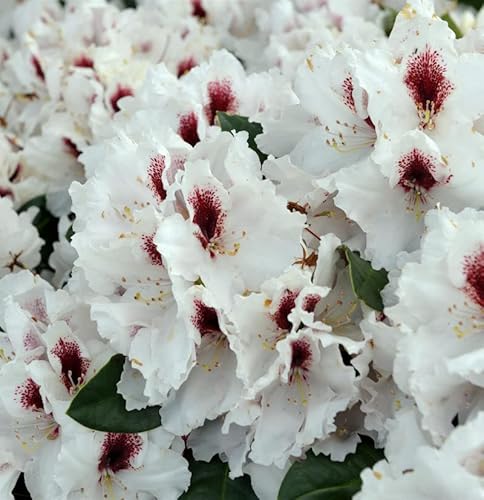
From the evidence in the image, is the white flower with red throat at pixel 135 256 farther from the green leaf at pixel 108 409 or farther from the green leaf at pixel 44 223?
the green leaf at pixel 44 223

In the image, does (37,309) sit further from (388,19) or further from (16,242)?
(388,19)

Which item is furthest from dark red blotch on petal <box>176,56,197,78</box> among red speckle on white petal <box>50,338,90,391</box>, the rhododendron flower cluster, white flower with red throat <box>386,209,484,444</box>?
white flower with red throat <box>386,209,484,444</box>

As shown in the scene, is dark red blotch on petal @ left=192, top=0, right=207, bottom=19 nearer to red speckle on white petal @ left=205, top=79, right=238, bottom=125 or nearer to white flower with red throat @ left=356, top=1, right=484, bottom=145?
red speckle on white petal @ left=205, top=79, right=238, bottom=125

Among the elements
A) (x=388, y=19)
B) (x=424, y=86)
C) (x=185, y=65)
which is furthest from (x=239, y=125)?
(x=388, y=19)

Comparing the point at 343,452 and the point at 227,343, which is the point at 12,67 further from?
the point at 343,452

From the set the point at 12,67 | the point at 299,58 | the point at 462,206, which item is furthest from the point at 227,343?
the point at 12,67

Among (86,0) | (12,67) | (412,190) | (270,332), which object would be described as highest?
(412,190)

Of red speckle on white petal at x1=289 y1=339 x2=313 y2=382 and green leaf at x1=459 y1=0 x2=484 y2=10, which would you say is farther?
green leaf at x1=459 y1=0 x2=484 y2=10
